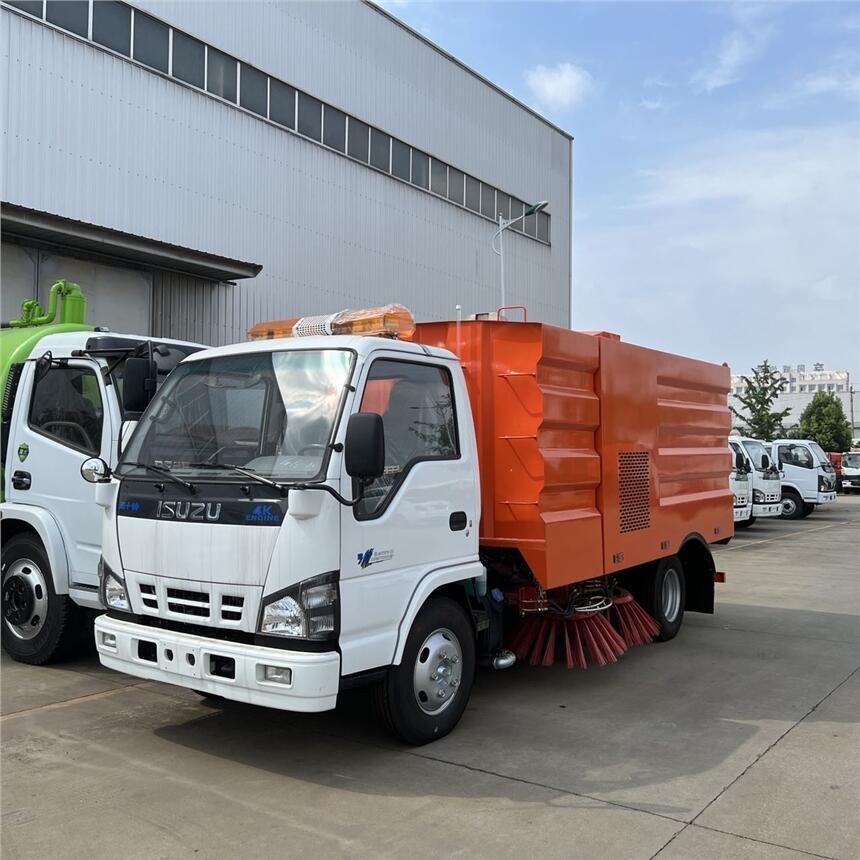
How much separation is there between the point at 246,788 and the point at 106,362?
3.49m

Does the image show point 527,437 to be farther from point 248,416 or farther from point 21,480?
point 21,480

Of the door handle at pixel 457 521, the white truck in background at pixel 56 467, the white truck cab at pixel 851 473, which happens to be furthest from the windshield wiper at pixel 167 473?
the white truck cab at pixel 851 473

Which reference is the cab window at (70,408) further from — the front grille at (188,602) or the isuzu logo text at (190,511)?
the front grille at (188,602)

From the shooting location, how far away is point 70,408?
664 cm

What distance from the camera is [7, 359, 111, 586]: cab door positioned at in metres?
6.39

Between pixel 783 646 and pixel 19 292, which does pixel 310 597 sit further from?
pixel 19 292

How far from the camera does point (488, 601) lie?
567cm

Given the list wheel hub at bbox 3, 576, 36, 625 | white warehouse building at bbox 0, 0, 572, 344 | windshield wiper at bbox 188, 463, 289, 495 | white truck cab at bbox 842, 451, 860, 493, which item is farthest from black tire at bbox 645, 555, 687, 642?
white truck cab at bbox 842, 451, 860, 493

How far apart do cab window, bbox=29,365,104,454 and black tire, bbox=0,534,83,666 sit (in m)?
0.86

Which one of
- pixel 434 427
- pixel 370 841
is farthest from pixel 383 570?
pixel 370 841

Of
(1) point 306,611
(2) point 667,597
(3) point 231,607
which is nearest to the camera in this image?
(1) point 306,611

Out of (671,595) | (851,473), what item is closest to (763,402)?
(851,473)

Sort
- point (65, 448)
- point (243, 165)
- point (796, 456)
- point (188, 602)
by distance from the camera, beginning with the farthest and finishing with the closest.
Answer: point (796, 456) → point (243, 165) → point (65, 448) → point (188, 602)

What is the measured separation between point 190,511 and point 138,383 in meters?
1.36
